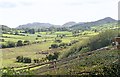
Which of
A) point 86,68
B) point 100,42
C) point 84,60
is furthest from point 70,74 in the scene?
point 100,42

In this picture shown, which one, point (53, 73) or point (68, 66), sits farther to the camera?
point (68, 66)

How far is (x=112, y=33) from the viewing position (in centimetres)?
1956

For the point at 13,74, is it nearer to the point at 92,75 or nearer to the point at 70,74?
the point at 70,74

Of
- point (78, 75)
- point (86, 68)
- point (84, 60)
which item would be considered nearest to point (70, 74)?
point (78, 75)

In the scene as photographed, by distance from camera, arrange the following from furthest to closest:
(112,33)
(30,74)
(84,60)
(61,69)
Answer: (112,33), (84,60), (61,69), (30,74)

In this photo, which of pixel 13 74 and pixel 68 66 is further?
pixel 68 66

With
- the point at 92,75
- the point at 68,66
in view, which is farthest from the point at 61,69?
the point at 92,75

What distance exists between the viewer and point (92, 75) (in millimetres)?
7148

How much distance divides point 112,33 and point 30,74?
13285 millimetres

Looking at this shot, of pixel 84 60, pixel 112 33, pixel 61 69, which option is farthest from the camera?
pixel 112 33

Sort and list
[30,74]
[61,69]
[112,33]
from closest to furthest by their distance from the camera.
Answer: [30,74]
[61,69]
[112,33]

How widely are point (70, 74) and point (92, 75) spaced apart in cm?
53

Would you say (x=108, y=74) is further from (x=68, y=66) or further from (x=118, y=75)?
(x=68, y=66)

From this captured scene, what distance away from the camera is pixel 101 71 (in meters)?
7.31
